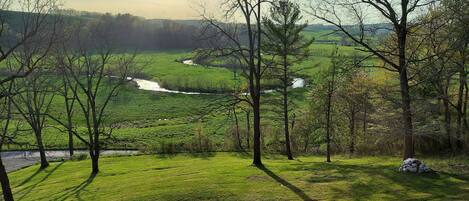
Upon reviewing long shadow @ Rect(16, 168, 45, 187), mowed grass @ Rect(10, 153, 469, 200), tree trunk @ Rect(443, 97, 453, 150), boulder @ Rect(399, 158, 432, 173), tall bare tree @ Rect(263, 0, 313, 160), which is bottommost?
long shadow @ Rect(16, 168, 45, 187)

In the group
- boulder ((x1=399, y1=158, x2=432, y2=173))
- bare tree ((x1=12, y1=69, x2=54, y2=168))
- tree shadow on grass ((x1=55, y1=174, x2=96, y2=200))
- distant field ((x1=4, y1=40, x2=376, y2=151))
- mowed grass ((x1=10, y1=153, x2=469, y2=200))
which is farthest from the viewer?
distant field ((x1=4, y1=40, x2=376, y2=151))

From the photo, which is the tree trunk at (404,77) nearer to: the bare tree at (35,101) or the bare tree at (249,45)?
the bare tree at (249,45)

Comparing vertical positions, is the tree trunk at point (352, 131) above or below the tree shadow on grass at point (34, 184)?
above

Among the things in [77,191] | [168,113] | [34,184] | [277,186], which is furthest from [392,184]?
[168,113]

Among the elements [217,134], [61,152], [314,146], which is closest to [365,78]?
[314,146]

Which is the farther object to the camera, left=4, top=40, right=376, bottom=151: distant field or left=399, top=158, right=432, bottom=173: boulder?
left=4, top=40, right=376, bottom=151: distant field

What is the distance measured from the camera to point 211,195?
675 inches

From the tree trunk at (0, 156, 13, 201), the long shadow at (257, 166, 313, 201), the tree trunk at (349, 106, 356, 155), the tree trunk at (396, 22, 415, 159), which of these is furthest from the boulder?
the tree trunk at (349, 106, 356, 155)

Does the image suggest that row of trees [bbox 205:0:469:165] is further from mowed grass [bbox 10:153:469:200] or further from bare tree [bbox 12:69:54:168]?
bare tree [bbox 12:69:54:168]

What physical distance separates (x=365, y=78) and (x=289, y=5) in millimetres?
13287

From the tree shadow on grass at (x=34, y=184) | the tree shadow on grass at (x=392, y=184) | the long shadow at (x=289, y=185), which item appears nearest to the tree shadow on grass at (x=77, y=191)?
the tree shadow on grass at (x=34, y=184)

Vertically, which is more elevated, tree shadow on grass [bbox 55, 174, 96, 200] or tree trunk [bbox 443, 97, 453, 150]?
tree trunk [bbox 443, 97, 453, 150]

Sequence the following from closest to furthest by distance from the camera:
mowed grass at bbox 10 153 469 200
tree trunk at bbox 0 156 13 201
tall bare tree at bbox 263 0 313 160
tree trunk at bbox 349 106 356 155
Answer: mowed grass at bbox 10 153 469 200 → tree trunk at bbox 0 156 13 201 → tall bare tree at bbox 263 0 313 160 → tree trunk at bbox 349 106 356 155

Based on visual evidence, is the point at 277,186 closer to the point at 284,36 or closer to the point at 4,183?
the point at 4,183
